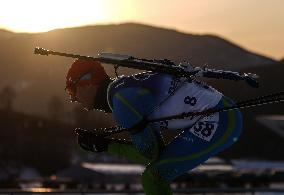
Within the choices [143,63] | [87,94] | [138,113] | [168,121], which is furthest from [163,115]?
[87,94]

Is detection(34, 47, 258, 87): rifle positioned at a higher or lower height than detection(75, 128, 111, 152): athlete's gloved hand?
higher

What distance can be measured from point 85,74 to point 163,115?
771mm

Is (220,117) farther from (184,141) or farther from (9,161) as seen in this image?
(9,161)

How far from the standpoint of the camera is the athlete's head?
4.67m

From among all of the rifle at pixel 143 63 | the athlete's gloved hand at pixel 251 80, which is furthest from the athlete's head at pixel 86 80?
the athlete's gloved hand at pixel 251 80

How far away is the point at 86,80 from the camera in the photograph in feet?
15.4

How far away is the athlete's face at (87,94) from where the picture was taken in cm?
467

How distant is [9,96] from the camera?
10488cm

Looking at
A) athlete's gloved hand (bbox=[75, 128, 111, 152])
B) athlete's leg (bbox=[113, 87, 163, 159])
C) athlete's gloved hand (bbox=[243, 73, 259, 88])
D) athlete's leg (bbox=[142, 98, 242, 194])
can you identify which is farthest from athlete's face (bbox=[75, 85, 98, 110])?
athlete's gloved hand (bbox=[243, 73, 259, 88])

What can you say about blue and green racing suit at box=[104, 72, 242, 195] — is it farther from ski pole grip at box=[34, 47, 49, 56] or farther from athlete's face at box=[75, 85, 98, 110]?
ski pole grip at box=[34, 47, 49, 56]

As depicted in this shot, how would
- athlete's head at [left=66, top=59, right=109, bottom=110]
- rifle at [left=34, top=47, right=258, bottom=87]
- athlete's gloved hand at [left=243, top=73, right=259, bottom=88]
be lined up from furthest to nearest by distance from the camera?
athlete's gloved hand at [left=243, top=73, right=259, bottom=88] → athlete's head at [left=66, top=59, right=109, bottom=110] → rifle at [left=34, top=47, right=258, bottom=87]

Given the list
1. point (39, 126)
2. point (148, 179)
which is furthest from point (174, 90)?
point (39, 126)

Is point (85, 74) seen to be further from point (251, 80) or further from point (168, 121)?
point (251, 80)

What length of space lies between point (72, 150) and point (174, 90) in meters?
61.9
